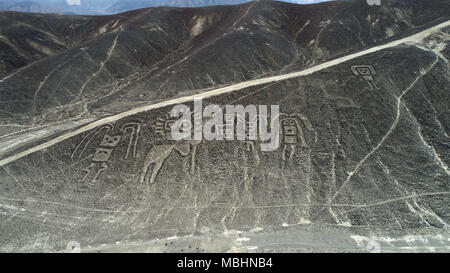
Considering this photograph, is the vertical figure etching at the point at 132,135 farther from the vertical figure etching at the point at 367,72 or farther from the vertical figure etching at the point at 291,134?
the vertical figure etching at the point at 367,72

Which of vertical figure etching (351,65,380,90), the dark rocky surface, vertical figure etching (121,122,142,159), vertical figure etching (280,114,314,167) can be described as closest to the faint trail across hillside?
the dark rocky surface

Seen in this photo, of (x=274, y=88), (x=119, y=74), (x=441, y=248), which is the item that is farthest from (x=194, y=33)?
(x=441, y=248)

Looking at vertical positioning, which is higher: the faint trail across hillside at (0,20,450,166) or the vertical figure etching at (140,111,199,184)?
the faint trail across hillside at (0,20,450,166)

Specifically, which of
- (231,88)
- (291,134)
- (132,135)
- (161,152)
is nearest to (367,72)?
(291,134)

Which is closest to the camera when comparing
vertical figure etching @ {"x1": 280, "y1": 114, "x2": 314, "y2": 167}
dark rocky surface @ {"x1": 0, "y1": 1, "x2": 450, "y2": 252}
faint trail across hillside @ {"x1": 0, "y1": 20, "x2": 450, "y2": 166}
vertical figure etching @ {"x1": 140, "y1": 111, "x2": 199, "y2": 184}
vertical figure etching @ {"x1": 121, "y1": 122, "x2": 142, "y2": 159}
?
dark rocky surface @ {"x1": 0, "y1": 1, "x2": 450, "y2": 252}

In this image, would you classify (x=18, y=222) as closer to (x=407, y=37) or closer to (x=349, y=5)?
(x=407, y=37)

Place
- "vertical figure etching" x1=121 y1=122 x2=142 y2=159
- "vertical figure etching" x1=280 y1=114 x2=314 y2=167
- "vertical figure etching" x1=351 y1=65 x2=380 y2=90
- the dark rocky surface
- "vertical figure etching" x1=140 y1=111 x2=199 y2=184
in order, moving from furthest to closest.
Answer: "vertical figure etching" x1=351 y1=65 x2=380 y2=90 < "vertical figure etching" x1=121 y1=122 x2=142 y2=159 < "vertical figure etching" x1=280 y1=114 x2=314 y2=167 < "vertical figure etching" x1=140 y1=111 x2=199 y2=184 < the dark rocky surface

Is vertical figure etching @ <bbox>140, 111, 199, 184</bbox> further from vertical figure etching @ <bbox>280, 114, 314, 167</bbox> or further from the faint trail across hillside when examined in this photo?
vertical figure etching @ <bbox>280, 114, 314, 167</bbox>

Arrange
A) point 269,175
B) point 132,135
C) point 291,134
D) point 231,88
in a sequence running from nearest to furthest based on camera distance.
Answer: point 269,175 < point 291,134 < point 132,135 < point 231,88

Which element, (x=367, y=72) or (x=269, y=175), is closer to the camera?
(x=269, y=175)

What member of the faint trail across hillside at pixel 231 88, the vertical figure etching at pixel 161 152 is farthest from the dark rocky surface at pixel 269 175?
the faint trail across hillside at pixel 231 88

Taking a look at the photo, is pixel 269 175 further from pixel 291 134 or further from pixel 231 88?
pixel 231 88
